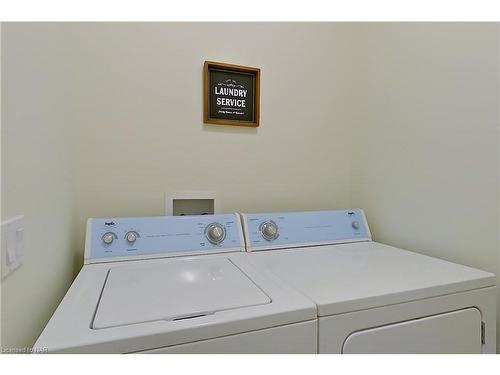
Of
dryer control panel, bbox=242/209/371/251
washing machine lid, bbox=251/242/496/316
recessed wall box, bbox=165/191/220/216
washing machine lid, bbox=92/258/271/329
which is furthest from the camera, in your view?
recessed wall box, bbox=165/191/220/216

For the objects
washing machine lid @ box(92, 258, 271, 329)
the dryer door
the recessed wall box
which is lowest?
the dryer door

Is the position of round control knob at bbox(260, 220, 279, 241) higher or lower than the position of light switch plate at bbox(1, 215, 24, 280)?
lower

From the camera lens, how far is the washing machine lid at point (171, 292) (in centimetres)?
68

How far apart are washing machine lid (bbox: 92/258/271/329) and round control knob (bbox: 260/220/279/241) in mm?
273

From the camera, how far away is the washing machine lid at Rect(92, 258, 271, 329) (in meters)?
0.68

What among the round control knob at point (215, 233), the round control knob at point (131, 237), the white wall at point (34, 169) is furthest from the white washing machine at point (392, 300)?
the white wall at point (34, 169)

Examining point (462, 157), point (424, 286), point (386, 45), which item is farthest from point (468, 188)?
point (386, 45)

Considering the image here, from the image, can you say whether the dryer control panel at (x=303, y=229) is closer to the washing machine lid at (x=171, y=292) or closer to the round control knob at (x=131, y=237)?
the washing machine lid at (x=171, y=292)

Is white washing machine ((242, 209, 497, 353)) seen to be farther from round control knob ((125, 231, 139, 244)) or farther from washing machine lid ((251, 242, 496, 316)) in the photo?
round control knob ((125, 231, 139, 244))

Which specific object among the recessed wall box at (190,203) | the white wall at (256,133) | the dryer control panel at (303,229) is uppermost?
the white wall at (256,133)

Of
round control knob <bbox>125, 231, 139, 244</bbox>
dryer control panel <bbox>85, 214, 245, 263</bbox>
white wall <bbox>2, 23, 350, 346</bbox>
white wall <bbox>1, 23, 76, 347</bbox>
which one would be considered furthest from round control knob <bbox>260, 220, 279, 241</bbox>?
white wall <bbox>1, 23, 76, 347</bbox>

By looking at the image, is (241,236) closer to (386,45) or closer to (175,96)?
(175,96)

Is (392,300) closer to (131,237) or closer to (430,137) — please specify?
(430,137)

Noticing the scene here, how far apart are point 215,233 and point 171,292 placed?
0.46 metres
